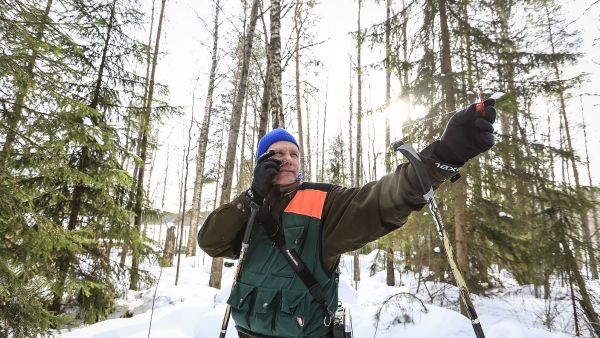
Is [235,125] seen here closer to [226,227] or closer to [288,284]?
[226,227]

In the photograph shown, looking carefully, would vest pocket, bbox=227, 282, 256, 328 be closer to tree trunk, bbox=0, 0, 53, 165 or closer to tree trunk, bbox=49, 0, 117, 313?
tree trunk, bbox=0, 0, 53, 165

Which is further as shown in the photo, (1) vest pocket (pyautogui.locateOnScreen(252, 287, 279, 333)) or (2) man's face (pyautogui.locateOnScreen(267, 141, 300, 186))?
(2) man's face (pyautogui.locateOnScreen(267, 141, 300, 186))

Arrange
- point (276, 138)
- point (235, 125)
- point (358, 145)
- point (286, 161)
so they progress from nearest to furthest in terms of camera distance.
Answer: point (286, 161) → point (276, 138) → point (235, 125) → point (358, 145)

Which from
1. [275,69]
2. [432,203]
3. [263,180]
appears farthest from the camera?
[275,69]

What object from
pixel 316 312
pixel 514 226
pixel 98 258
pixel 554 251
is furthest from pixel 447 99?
pixel 98 258

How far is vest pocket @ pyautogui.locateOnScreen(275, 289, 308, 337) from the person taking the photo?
5.80 feet

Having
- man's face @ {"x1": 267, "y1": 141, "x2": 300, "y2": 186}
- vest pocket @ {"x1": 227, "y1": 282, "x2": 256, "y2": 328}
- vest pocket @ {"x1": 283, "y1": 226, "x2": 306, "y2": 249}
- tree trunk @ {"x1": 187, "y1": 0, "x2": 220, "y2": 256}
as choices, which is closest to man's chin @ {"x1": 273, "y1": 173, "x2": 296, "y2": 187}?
man's face @ {"x1": 267, "y1": 141, "x2": 300, "y2": 186}

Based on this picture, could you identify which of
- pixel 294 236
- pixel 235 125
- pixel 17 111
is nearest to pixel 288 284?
pixel 294 236

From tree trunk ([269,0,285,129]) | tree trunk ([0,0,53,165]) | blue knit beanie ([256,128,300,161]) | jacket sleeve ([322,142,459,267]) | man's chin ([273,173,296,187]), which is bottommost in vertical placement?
jacket sleeve ([322,142,459,267])

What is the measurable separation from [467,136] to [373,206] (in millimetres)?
567

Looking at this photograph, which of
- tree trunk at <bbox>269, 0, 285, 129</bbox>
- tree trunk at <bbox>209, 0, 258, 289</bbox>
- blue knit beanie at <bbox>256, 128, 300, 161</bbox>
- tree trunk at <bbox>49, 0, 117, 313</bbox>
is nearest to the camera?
blue knit beanie at <bbox>256, 128, 300, 161</bbox>

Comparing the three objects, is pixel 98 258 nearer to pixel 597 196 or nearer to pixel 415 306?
pixel 415 306

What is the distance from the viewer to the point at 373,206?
1.70 metres

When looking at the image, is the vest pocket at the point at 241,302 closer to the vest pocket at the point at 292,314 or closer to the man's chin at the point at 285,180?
the vest pocket at the point at 292,314
